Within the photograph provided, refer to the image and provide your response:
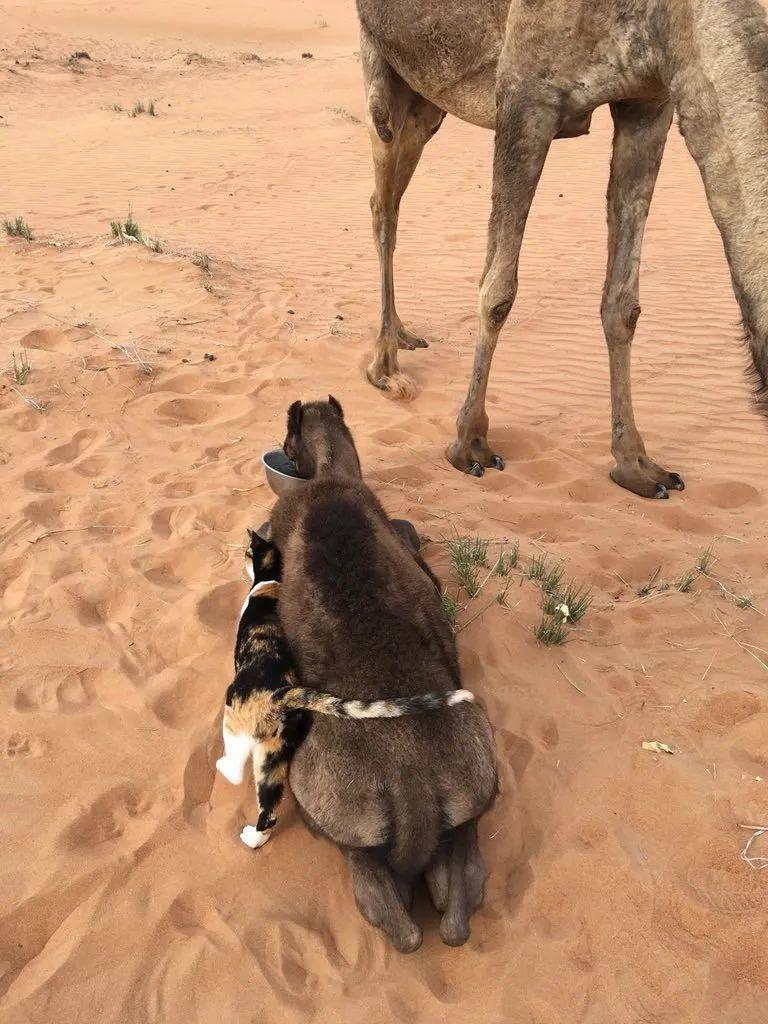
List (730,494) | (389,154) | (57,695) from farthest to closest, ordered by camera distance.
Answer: (389,154) < (730,494) < (57,695)

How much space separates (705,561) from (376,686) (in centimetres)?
236

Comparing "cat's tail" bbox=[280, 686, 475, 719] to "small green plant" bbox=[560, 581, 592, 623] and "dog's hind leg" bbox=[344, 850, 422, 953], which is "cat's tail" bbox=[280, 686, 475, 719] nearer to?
"dog's hind leg" bbox=[344, 850, 422, 953]

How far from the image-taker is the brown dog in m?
2.48

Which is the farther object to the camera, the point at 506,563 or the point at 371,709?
the point at 506,563

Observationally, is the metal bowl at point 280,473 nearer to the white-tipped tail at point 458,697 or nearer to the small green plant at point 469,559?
the small green plant at point 469,559

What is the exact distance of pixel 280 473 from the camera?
4.20 meters

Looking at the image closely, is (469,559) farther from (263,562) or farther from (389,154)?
(389,154)

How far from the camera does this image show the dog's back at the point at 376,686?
2.48 meters

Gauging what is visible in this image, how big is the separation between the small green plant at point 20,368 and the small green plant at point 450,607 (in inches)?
147

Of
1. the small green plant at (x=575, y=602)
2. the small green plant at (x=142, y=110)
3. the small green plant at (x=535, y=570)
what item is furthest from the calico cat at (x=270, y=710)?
the small green plant at (x=142, y=110)

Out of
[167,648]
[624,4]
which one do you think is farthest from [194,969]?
[624,4]

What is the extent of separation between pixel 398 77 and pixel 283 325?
2337mm

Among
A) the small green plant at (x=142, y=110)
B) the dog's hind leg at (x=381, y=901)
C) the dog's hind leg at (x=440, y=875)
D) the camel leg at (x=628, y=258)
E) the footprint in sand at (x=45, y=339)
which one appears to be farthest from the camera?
the small green plant at (x=142, y=110)

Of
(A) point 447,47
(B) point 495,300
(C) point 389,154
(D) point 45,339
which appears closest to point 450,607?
(B) point 495,300
